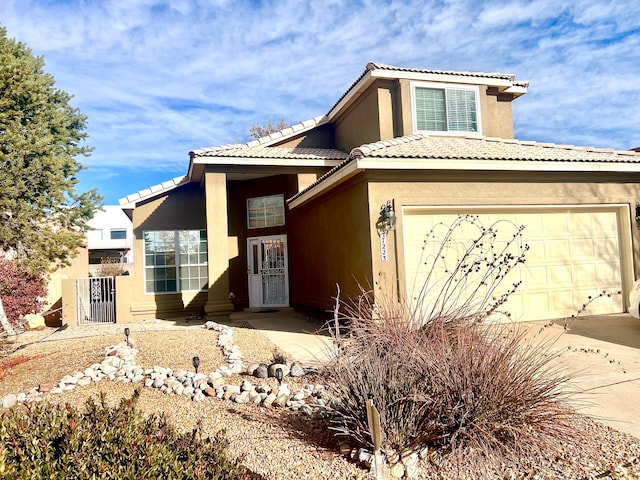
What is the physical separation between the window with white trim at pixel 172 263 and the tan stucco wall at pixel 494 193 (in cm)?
748

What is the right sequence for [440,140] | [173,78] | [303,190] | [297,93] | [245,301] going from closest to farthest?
[440,140]
[303,190]
[245,301]
[173,78]
[297,93]

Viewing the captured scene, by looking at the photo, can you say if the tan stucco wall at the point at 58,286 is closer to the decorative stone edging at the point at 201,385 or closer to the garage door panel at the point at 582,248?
the decorative stone edging at the point at 201,385

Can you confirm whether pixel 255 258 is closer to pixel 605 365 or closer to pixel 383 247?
pixel 383 247

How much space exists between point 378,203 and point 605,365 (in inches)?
178

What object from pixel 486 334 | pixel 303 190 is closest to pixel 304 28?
pixel 303 190

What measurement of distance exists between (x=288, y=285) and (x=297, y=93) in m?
13.3

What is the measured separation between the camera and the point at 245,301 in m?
14.4

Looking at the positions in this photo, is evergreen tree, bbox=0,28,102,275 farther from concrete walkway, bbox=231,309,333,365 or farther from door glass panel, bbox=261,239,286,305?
door glass panel, bbox=261,239,286,305

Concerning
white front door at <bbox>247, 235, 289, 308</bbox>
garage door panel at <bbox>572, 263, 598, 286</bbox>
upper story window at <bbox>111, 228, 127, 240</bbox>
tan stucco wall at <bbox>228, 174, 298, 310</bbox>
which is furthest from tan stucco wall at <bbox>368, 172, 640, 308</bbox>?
upper story window at <bbox>111, 228, 127, 240</bbox>

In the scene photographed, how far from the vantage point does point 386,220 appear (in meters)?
8.57

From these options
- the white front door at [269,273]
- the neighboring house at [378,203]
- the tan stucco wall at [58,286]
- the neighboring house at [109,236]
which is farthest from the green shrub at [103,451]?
the neighboring house at [109,236]

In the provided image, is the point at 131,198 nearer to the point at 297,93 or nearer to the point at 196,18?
the point at 196,18

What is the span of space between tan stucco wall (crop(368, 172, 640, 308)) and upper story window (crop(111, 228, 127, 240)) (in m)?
38.9

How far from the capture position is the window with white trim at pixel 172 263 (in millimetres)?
13859
